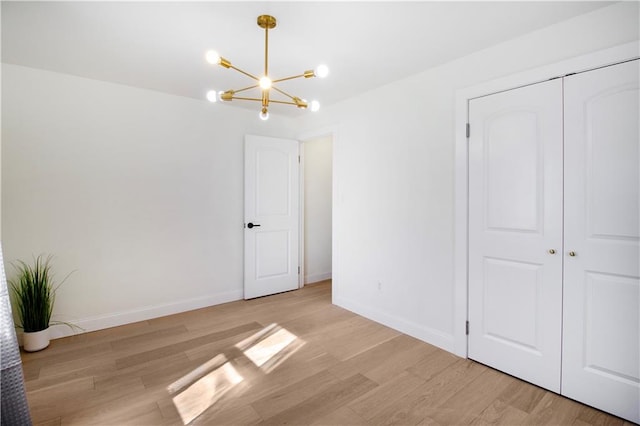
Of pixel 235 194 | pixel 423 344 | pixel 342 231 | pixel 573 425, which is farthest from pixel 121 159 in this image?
pixel 573 425

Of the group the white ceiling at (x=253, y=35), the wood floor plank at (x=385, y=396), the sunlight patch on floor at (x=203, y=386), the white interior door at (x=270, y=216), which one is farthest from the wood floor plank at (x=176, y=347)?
the white ceiling at (x=253, y=35)

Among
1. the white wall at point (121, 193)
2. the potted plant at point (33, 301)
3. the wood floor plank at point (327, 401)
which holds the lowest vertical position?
the wood floor plank at point (327, 401)

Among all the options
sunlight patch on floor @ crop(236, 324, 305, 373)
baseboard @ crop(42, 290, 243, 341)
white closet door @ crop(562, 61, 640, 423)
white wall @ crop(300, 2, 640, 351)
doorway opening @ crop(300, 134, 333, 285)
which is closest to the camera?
white closet door @ crop(562, 61, 640, 423)

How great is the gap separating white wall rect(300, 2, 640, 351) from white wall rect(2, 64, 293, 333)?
1.47 meters

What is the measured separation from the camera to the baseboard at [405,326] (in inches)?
110

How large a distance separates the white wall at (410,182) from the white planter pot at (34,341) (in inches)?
114

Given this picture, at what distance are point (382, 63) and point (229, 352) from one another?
285 centimetres

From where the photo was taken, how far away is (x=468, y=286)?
2.65m

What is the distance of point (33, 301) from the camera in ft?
9.15

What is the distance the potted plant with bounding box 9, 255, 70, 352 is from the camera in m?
2.77

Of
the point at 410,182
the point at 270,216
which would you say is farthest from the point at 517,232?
the point at 270,216

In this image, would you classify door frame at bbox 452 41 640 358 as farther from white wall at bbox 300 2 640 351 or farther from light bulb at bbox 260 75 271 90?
light bulb at bbox 260 75 271 90

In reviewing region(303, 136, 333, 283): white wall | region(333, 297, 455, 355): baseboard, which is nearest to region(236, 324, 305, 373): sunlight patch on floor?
region(333, 297, 455, 355): baseboard

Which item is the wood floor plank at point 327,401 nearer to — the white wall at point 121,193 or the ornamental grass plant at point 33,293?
the white wall at point 121,193
